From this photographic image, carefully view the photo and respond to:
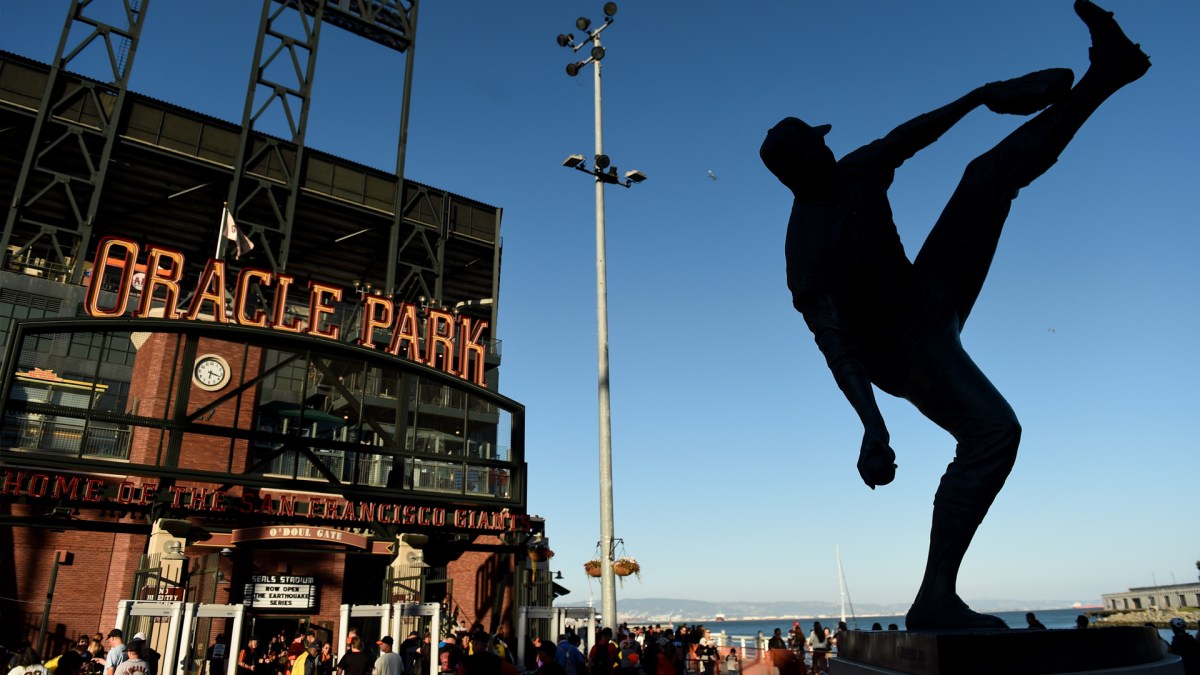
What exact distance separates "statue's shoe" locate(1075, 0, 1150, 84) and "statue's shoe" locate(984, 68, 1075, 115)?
0.16 meters

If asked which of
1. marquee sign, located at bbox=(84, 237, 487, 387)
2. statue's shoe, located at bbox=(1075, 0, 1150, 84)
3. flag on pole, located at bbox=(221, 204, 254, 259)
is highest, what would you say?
flag on pole, located at bbox=(221, 204, 254, 259)

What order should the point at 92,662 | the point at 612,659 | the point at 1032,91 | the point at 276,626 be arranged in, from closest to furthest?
the point at 1032,91, the point at 92,662, the point at 612,659, the point at 276,626

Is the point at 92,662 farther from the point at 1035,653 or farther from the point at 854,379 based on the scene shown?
the point at 1035,653

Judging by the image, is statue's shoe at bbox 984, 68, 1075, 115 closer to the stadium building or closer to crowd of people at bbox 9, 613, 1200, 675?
crowd of people at bbox 9, 613, 1200, 675

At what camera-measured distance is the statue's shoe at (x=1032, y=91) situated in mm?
3975

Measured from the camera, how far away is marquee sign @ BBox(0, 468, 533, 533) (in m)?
15.8

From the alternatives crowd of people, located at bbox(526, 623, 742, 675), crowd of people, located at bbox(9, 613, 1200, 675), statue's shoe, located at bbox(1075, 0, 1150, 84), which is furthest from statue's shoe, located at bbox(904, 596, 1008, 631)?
crowd of people, located at bbox(526, 623, 742, 675)

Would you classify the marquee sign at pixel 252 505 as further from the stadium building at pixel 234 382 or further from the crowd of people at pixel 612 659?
the crowd of people at pixel 612 659

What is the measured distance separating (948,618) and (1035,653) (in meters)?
0.51

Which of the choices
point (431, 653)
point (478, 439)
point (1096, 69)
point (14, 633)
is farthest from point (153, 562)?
point (1096, 69)

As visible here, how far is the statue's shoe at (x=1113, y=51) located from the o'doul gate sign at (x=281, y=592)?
27.7 metres

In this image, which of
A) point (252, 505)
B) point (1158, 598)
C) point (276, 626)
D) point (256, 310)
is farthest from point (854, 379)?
point (1158, 598)

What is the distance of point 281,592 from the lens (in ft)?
85.9

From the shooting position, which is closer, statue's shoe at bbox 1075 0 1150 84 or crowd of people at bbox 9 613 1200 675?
statue's shoe at bbox 1075 0 1150 84
